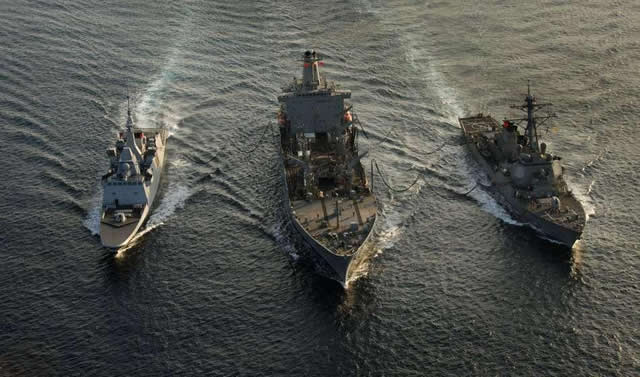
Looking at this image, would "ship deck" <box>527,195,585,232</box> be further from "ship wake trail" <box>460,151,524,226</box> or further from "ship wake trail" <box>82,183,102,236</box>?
"ship wake trail" <box>82,183,102,236</box>

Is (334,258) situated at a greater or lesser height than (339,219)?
lesser

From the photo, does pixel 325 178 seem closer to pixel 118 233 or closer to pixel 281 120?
pixel 281 120

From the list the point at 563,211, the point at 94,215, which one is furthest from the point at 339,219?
the point at 94,215

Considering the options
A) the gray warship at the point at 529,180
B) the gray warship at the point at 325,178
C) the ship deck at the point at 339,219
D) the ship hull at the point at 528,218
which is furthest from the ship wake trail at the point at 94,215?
the gray warship at the point at 529,180

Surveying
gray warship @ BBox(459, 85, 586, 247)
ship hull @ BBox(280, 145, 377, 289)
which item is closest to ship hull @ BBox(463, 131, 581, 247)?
gray warship @ BBox(459, 85, 586, 247)

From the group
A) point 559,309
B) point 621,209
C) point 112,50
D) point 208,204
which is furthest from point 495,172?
point 112,50

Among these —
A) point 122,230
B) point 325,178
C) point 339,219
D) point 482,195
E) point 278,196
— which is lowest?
point 482,195
